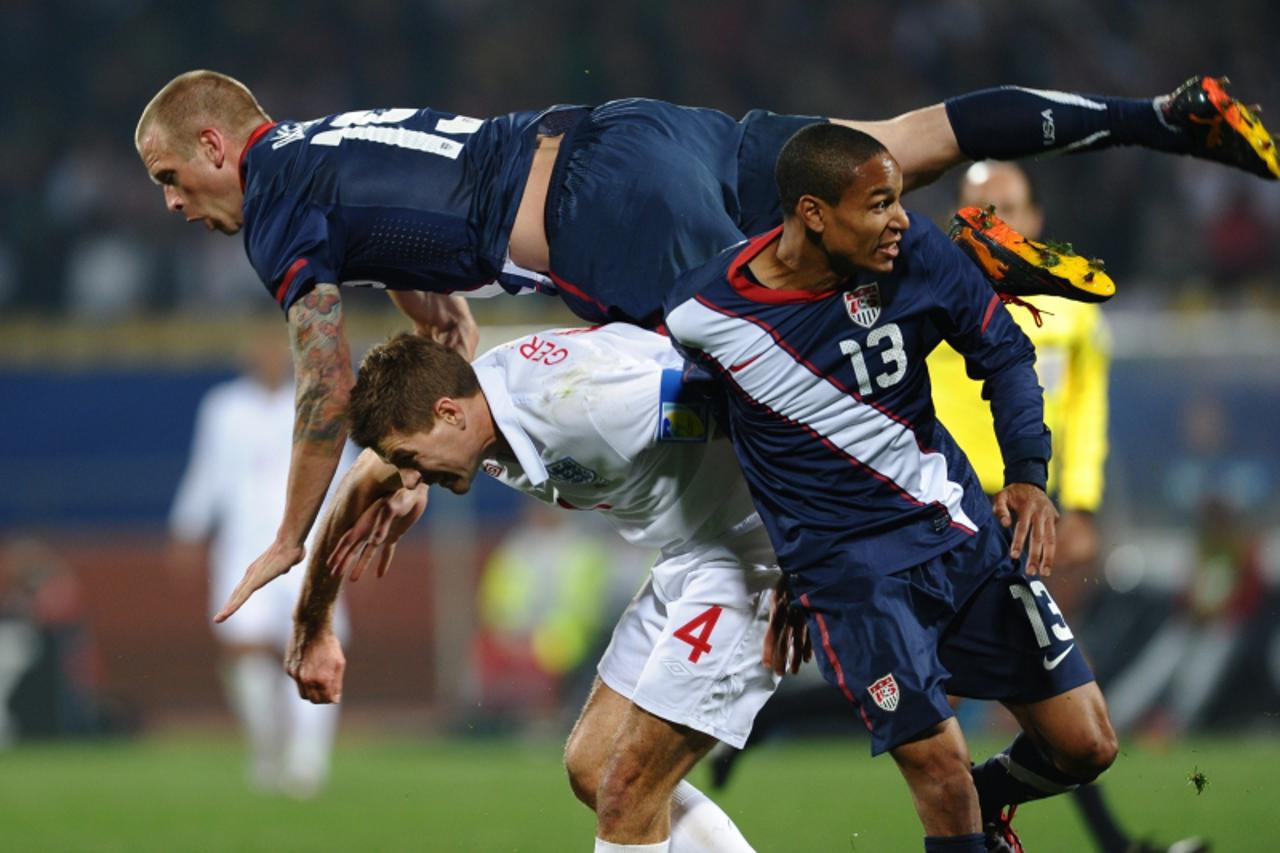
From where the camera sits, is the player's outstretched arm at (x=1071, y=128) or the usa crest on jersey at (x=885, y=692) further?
the player's outstretched arm at (x=1071, y=128)

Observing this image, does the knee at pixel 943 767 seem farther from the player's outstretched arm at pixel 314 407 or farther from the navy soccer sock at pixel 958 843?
the player's outstretched arm at pixel 314 407

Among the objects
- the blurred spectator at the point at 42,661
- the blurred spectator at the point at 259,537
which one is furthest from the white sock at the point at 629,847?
the blurred spectator at the point at 42,661

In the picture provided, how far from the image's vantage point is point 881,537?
4.44m

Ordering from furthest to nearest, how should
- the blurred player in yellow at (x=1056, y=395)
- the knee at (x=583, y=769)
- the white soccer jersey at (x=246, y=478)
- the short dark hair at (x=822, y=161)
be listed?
1. the white soccer jersey at (x=246, y=478)
2. the blurred player in yellow at (x=1056, y=395)
3. the knee at (x=583, y=769)
4. the short dark hair at (x=822, y=161)

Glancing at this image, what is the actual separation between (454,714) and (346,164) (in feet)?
29.5

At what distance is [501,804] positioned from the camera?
28.9 ft

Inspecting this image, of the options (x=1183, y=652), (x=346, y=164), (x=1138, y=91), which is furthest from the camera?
(x=1138, y=91)

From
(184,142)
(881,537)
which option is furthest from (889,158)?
(184,142)

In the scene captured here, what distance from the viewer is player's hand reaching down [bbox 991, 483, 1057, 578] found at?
4402mm

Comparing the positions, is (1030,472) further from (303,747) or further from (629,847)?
(303,747)

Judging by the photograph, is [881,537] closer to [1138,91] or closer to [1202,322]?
[1202,322]

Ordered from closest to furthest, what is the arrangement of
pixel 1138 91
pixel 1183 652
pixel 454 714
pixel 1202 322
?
pixel 1183 652 → pixel 1202 322 → pixel 454 714 → pixel 1138 91

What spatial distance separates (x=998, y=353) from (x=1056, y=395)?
88.2 inches

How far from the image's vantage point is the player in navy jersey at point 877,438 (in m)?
4.30
